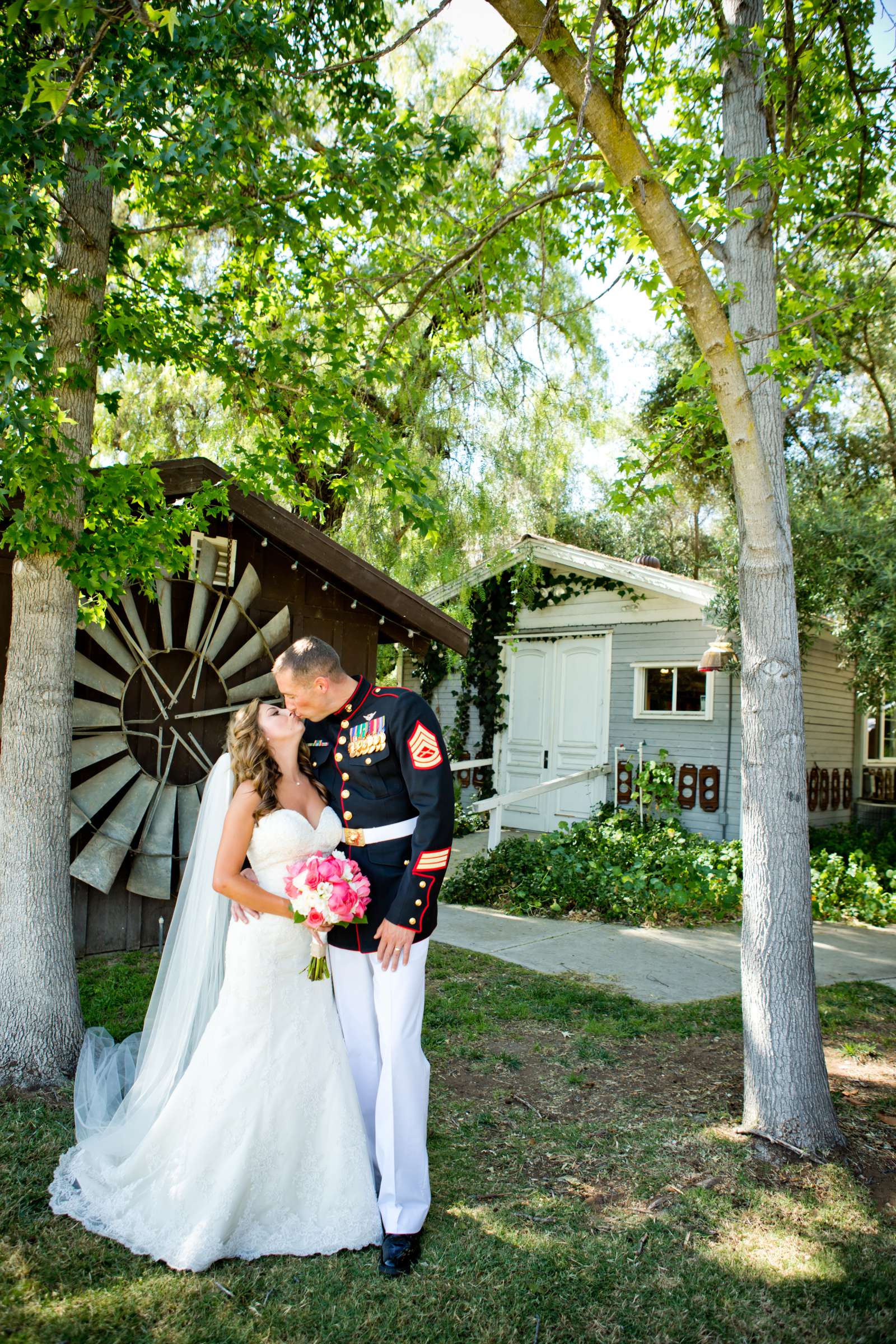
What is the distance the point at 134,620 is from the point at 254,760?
3370 mm

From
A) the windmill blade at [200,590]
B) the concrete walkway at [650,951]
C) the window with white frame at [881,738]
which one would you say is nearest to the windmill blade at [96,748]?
the windmill blade at [200,590]

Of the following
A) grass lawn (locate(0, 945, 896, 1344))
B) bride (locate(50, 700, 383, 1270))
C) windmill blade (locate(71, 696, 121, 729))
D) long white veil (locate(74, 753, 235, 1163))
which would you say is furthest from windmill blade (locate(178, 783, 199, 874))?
bride (locate(50, 700, 383, 1270))

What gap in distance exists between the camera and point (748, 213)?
13.5ft

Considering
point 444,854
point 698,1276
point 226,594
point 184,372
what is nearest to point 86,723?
point 226,594

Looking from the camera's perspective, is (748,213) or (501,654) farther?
(501,654)

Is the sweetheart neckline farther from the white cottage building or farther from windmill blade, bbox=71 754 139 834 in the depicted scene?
the white cottage building

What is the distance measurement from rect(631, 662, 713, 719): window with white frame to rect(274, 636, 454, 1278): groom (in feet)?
25.8

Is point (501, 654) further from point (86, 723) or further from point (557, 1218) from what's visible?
point (557, 1218)

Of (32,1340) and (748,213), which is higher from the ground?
(748,213)

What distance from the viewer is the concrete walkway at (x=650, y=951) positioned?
623cm

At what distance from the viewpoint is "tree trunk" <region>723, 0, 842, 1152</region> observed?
3.73 metres

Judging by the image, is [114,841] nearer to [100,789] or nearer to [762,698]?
[100,789]

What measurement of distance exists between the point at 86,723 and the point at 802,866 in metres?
4.55

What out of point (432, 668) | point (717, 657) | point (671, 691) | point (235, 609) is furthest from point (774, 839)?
point (432, 668)
